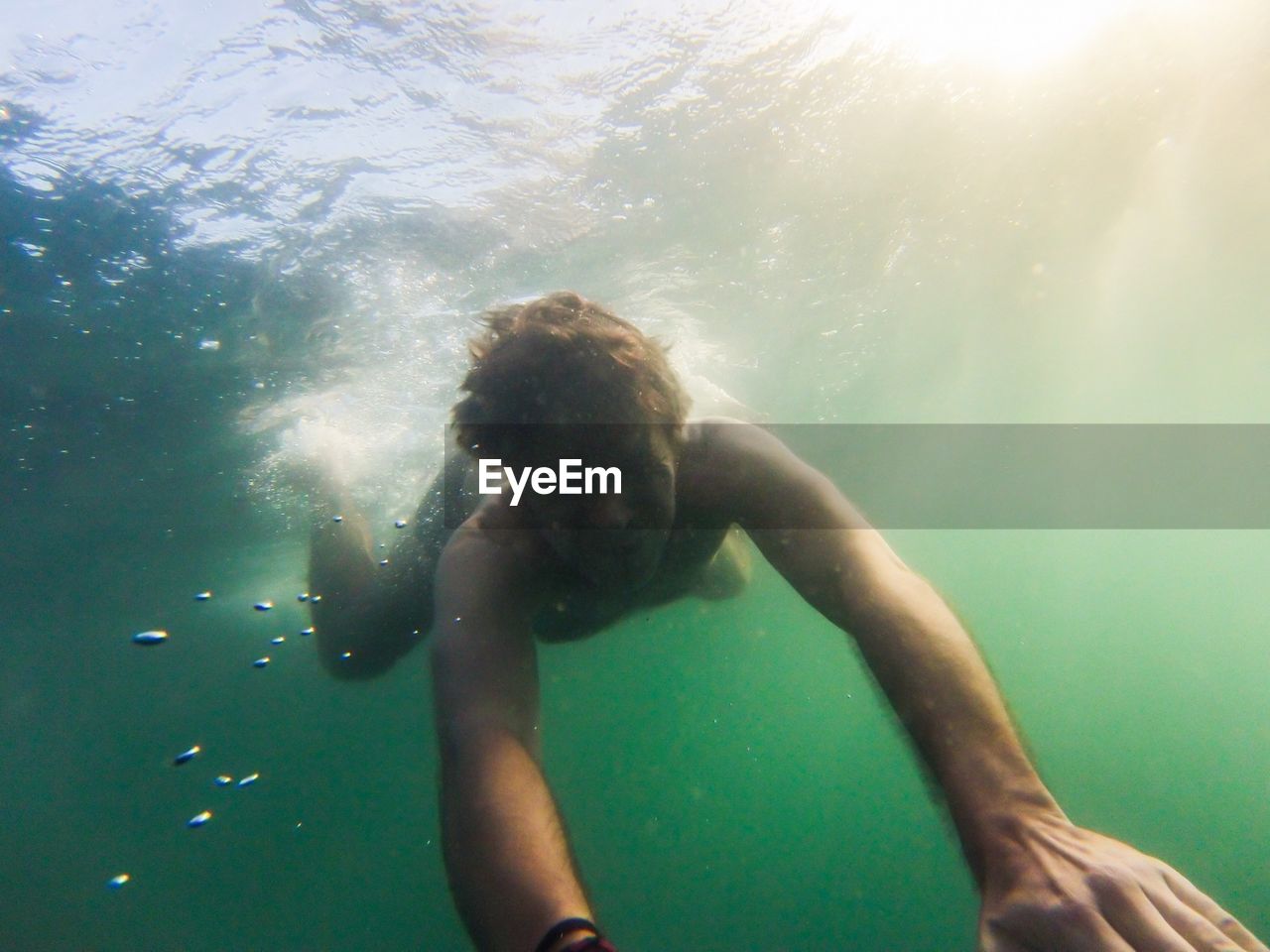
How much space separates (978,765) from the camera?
1.66m

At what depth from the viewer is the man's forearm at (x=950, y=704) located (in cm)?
157

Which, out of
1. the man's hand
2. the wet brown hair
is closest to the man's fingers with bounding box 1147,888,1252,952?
the man's hand

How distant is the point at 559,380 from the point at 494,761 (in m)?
1.64

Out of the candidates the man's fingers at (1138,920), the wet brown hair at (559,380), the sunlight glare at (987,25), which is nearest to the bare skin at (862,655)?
the man's fingers at (1138,920)

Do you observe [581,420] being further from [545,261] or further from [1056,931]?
[545,261]

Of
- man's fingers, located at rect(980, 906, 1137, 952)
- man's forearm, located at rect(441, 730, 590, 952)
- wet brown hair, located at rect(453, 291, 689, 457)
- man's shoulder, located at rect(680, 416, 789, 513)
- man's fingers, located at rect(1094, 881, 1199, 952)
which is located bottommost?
man's forearm, located at rect(441, 730, 590, 952)

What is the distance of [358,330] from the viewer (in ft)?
36.2

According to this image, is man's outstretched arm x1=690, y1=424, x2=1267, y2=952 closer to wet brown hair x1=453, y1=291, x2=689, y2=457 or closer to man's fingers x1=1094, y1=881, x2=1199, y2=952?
man's fingers x1=1094, y1=881, x2=1199, y2=952

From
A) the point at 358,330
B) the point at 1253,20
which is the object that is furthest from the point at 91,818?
the point at 1253,20

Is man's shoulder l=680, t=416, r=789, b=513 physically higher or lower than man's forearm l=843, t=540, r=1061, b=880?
higher

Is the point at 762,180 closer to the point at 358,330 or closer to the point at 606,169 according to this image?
the point at 606,169

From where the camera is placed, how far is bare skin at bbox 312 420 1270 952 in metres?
1.25

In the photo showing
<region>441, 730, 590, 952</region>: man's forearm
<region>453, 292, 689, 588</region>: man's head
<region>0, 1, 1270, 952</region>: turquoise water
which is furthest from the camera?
<region>0, 1, 1270, 952</region>: turquoise water

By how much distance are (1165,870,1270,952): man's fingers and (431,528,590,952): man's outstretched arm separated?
4.25 feet
